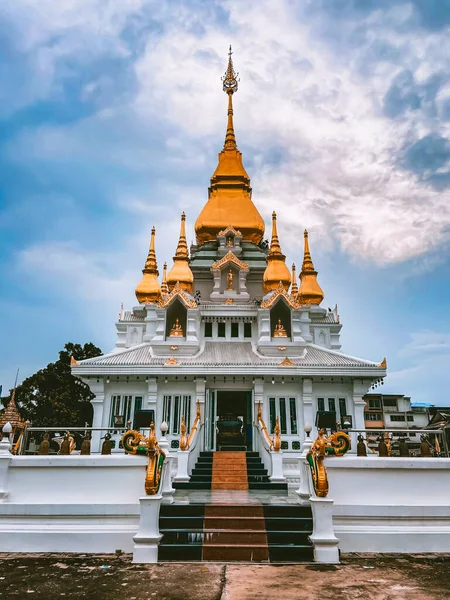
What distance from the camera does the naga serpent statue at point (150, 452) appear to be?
307 inches

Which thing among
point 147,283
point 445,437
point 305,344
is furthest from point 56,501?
point 147,283

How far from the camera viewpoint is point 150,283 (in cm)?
2703

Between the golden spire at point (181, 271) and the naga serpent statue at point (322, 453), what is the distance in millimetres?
14390

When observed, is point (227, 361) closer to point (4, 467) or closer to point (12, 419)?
point (12, 419)

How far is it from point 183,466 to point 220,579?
7.41 m

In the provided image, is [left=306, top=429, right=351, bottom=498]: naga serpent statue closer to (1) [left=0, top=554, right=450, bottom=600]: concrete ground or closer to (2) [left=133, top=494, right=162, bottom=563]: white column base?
(1) [left=0, top=554, right=450, bottom=600]: concrete ground

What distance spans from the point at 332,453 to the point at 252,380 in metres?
9.77

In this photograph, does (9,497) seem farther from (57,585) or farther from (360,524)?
(360,524)

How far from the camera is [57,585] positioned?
5.96m

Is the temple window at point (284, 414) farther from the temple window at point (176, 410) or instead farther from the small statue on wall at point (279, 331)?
the temple window at point (176, 410)

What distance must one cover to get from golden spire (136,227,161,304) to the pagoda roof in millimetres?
6933

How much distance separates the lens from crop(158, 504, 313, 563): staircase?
7457mm

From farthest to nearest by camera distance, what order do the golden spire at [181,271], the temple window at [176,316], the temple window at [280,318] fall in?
the golden spire at [181,271], the temple window at [176,316], the temple window at [280,318]

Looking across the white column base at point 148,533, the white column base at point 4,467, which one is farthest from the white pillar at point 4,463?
the white column base at point 148,533
